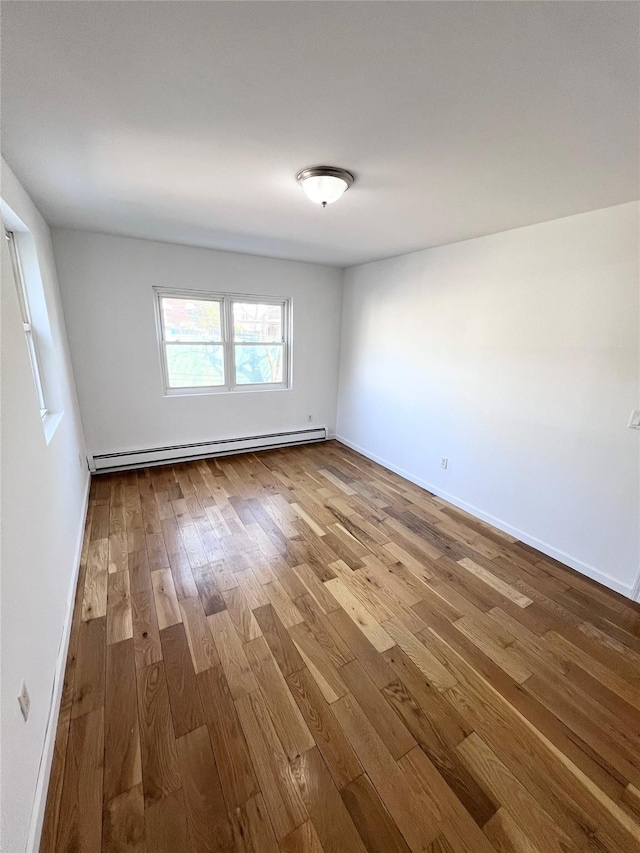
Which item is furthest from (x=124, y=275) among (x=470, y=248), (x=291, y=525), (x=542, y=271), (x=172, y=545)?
(x=542, y=271)

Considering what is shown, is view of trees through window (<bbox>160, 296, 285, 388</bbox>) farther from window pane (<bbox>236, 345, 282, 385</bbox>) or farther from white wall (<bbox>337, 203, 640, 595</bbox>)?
white wall (<bbox>337, 203, 640, 595</bbox>)

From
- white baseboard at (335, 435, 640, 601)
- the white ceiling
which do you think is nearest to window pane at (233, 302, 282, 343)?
the white ceiling

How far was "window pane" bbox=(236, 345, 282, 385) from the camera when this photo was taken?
417cm

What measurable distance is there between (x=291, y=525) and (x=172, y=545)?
0.92 meters

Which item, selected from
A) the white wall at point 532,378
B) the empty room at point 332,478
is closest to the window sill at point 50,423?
the empty room at point 332,478

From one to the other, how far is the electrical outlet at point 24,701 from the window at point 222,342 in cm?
310

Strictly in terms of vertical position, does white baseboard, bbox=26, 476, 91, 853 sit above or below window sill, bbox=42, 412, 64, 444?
below

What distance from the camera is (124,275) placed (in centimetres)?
330

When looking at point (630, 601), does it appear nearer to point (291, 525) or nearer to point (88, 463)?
point (291, 525)

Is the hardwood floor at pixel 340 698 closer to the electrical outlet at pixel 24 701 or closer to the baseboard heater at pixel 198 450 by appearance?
the electrical outlet at pixel 24 701

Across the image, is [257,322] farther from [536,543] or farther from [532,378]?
[536,543]

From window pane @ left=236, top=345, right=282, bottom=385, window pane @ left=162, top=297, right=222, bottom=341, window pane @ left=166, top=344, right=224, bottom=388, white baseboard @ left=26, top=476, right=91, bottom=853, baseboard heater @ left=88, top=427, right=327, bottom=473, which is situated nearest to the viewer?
white baseboard @ left=26, top=476, right=91, bottom=853

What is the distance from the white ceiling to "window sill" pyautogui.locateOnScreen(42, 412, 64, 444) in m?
1.40

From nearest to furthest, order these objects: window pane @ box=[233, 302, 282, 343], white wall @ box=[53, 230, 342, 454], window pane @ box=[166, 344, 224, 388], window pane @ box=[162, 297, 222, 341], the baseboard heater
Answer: white wall @ box=[53, 230, 342, 454] < the baseboard heater < window pane @ box=[162, 297, 222, 341] < window pane @ box=[166, 344, 224, 388] < window pane @ box=[233, 302, 282, 343]
